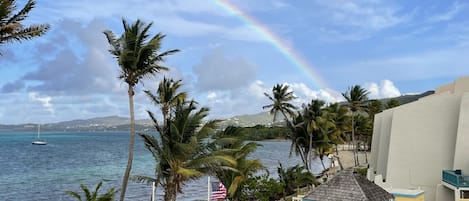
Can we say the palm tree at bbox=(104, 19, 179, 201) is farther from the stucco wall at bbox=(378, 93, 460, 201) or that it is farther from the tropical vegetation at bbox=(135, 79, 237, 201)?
the stucco wall at bbox=(378, 93, 460, 201)

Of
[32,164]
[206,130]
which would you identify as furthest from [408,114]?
[32,164]

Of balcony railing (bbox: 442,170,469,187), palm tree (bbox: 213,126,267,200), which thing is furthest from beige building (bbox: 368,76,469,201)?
palm tree (bbox: 213,126,267,200)

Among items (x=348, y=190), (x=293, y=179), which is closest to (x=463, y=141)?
(x=348, y=190)

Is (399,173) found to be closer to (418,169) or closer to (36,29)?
(418,169)

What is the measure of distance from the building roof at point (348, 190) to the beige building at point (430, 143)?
7.65 m

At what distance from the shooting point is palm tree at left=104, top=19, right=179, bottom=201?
51.9ft

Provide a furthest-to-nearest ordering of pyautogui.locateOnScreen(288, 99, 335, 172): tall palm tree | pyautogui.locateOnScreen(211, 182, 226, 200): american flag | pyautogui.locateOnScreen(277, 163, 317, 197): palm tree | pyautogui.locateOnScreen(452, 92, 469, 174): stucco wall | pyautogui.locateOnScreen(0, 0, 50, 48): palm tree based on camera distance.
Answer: pyautogui.locateOnScreen(288, 99, 335, 172): tall palm tree → pyautogui.locateOnScreen(277, 163, 317, 197): palm tree → pyautogui.locateOnScreen(211, 182, 226, 200): american flag → pyautogui.locateOnScreen(452, 92, 469, 174): stucco wall → pyautogui.locateOnScreen(0, 0, 50, 48): palm tree

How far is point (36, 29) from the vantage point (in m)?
11.5

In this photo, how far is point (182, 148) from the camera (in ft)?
53.5

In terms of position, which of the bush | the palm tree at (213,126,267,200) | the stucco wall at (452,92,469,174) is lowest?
the bush

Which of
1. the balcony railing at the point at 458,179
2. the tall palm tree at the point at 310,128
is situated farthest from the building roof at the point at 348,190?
the tall palm tree at the point at 310,128

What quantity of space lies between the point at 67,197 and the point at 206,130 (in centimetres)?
2161

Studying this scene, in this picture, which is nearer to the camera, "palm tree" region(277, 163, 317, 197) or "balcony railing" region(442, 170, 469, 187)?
"balcony railing" region(442, 170, 469, 187)

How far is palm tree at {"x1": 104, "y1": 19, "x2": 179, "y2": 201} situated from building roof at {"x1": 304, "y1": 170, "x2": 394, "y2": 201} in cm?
660
